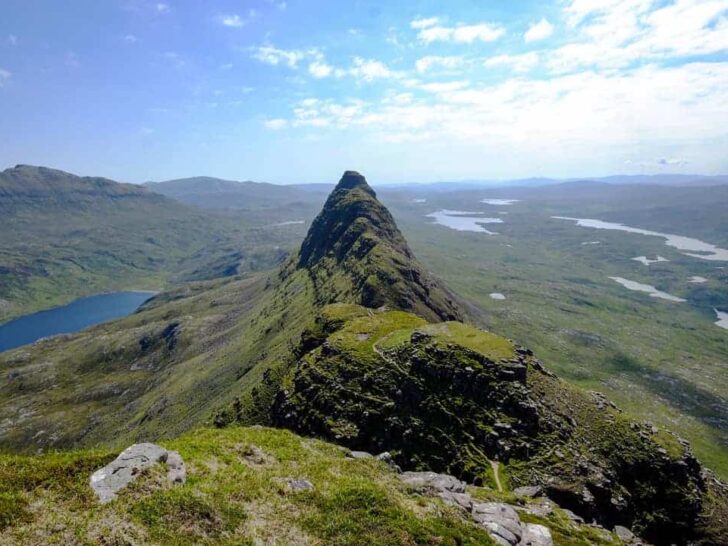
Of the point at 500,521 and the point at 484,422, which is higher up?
the point at 500,521

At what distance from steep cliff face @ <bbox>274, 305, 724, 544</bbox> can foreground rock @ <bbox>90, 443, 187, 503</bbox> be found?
3593 cm

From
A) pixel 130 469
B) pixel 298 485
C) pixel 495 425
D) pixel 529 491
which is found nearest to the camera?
pixel 130 469

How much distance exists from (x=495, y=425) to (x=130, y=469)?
50642 mm

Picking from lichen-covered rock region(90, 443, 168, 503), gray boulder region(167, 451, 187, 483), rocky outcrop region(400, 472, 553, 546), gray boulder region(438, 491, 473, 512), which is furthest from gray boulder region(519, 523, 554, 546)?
lichen-covered rock region(90, 443, 168, 503)

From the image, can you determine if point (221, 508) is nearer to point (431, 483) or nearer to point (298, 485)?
point (298, 485)

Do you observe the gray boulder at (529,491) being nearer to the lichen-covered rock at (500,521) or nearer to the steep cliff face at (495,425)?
the steep cliff face at (495,425)

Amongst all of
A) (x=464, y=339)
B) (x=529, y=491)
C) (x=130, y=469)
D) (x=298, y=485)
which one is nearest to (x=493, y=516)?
(x=298, y=485)

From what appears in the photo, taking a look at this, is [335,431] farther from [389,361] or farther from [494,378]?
[494,378]

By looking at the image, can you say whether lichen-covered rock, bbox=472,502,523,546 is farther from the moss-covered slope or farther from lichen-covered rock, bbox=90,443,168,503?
lichen-covered rock, bbox=90,443,168,503

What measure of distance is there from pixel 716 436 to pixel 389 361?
188 metres

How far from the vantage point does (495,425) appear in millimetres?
65250

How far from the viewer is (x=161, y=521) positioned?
26.7 meters

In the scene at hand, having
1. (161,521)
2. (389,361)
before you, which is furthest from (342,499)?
(389,361)

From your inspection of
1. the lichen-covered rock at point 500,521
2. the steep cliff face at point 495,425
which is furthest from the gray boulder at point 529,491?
the lichen-covered rock at point 500,521
